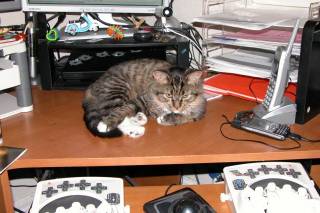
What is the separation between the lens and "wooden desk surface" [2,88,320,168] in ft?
3.22

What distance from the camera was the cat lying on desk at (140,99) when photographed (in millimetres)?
1123

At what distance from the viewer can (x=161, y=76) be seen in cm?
121

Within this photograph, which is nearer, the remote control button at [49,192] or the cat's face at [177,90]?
the remote control button at [49,192]

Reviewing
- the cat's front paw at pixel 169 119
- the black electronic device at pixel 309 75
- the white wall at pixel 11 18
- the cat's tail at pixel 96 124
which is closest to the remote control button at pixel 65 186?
the cat's tail at pixel 96 124

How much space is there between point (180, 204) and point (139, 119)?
1.06ft

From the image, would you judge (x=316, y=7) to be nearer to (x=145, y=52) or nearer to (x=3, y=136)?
(x=145, y=52)

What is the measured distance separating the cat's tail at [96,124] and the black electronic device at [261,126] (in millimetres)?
335

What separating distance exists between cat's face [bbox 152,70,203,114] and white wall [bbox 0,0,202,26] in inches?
18.9

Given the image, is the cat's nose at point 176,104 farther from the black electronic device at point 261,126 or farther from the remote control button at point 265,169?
the remote control button at point 265,169

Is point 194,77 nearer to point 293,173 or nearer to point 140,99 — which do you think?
point 140,99

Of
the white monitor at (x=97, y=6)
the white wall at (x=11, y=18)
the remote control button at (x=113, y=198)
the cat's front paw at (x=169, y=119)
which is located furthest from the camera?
the white wall at (x=11, y=18)

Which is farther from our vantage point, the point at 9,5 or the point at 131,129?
the point at 9,5

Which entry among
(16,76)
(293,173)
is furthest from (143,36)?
(293,173)

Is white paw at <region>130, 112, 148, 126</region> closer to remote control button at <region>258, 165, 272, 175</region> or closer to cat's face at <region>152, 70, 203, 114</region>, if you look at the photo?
cat's face at <region>152, 70, 203, 114</region>
